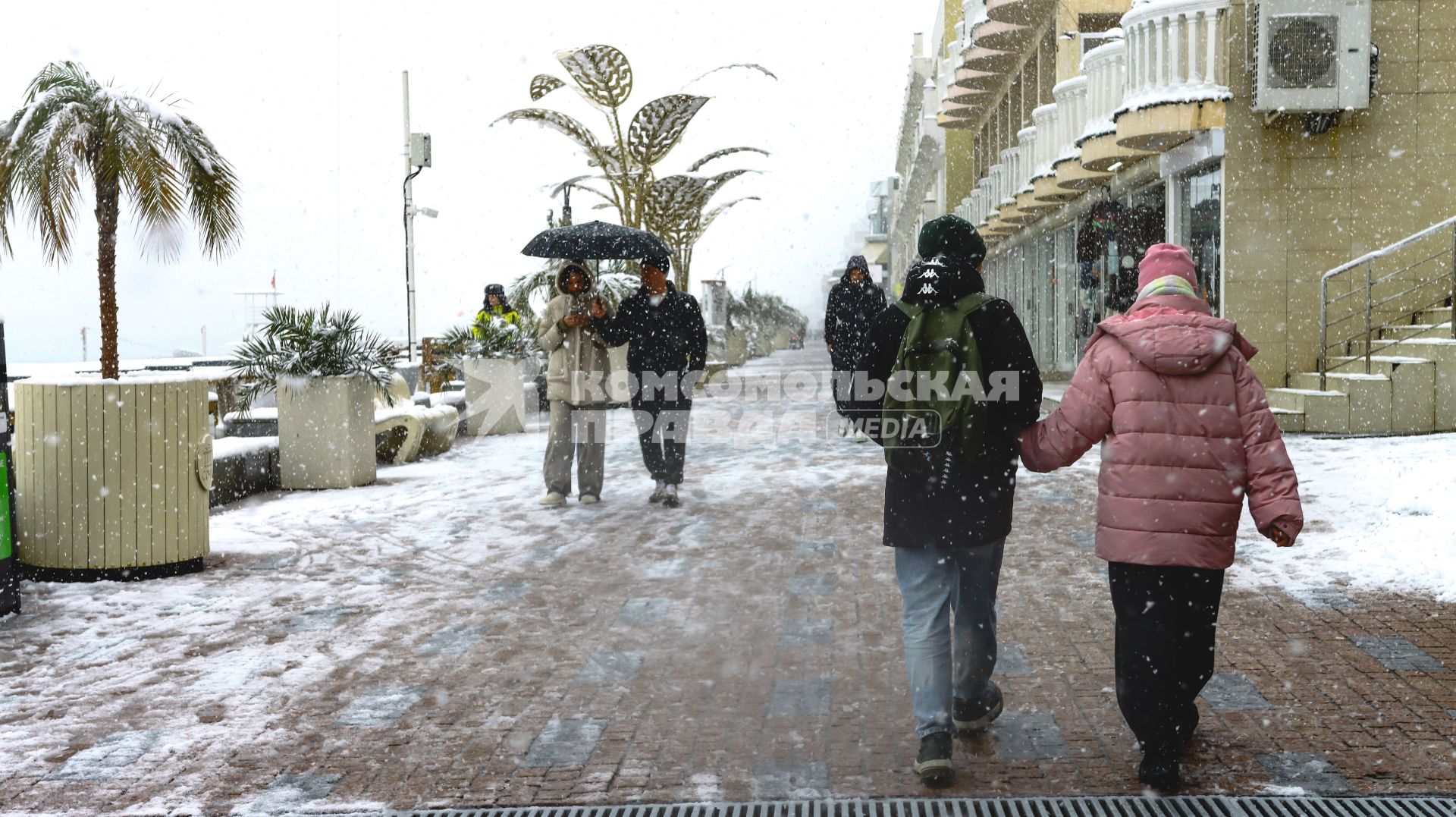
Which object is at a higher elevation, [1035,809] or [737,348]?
[737,348]

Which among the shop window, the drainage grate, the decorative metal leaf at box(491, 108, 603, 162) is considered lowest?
the drainage grate

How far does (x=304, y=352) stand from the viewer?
36.4 ft

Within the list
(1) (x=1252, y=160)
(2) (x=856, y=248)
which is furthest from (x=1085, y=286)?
(2) (x=856, y=248)

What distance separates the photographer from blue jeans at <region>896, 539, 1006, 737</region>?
384 centimetres

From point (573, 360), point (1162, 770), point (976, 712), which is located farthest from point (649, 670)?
point (573, 360)

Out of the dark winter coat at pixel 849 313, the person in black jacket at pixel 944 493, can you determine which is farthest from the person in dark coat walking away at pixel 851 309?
the person in black jacket at pixel 944 493

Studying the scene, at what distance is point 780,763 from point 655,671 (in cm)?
120

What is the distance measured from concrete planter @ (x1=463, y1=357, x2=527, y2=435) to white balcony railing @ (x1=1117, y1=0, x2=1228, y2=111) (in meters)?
8.51

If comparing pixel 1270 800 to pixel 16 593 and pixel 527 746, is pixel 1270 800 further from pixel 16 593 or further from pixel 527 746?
pixel 16 593

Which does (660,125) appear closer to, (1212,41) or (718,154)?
(718,154)

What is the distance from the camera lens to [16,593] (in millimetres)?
6160

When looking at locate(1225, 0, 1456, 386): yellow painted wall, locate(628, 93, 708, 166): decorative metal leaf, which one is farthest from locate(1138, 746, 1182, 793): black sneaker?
locate(628, 93, 708, 166): decorative metal leaf

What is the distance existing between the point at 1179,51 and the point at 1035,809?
1384cm

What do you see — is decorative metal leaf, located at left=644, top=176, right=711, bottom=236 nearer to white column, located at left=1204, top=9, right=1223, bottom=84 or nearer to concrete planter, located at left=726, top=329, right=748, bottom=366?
white column, located at left=1204, top=9, right=1223, bottom=84
